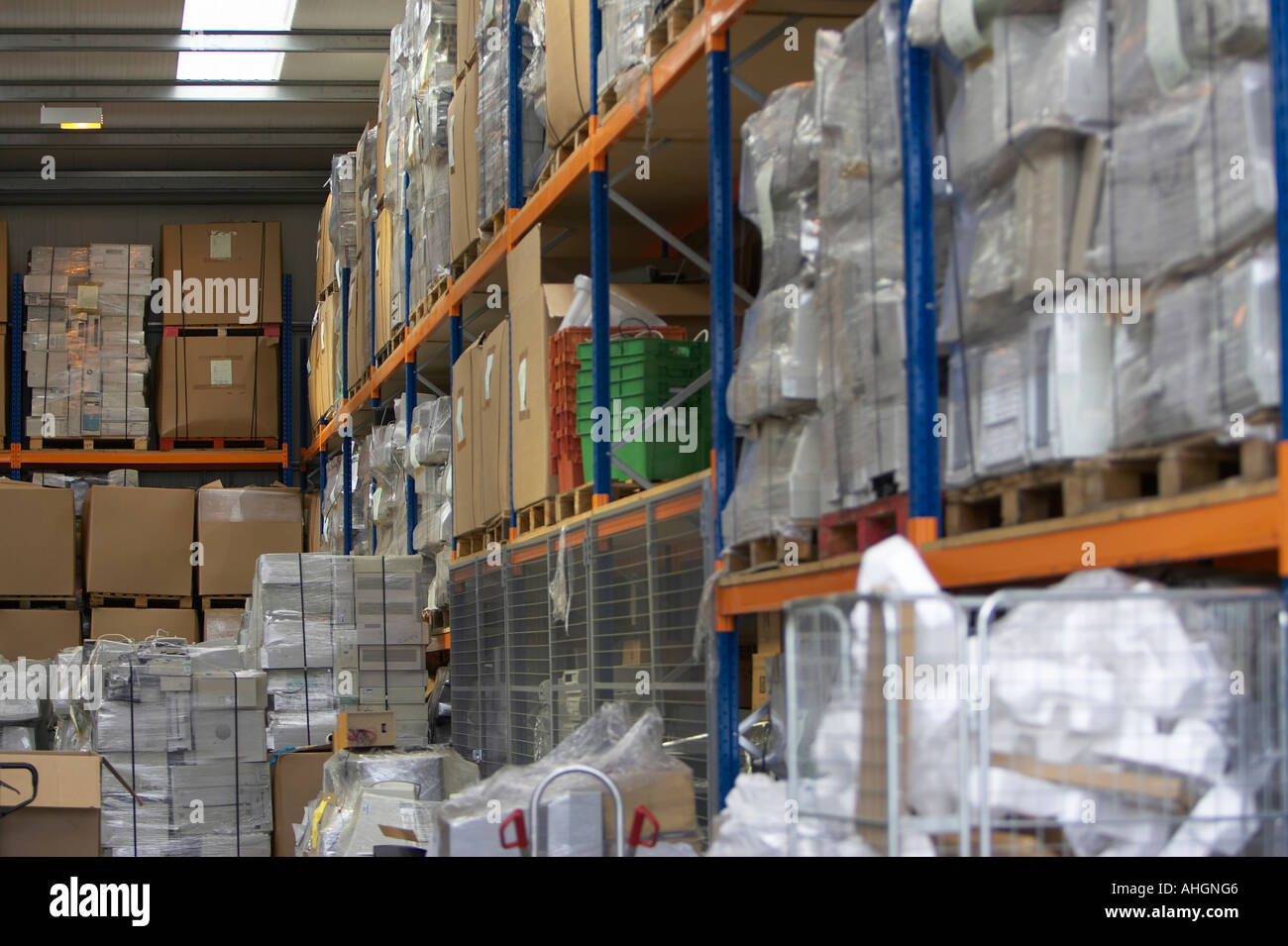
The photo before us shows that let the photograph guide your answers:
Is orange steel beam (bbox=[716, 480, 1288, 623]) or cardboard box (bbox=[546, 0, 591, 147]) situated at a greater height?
cardboard box (bbox=[546, 0, 591, 147])

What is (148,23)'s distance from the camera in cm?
1288

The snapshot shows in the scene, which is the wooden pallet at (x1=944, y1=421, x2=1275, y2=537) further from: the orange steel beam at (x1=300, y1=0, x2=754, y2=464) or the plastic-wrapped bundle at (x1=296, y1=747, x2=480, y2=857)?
the plastic-wrapped bundle at (x1=296, y1=747, x2=480, y2=857)

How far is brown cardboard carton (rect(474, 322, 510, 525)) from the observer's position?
7715mm

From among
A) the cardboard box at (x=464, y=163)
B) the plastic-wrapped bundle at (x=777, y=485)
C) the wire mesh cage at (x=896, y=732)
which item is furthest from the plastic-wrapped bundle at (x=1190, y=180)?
the cardboard box at (x=464, y=163)

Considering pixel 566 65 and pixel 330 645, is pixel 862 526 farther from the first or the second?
pixel 330 645

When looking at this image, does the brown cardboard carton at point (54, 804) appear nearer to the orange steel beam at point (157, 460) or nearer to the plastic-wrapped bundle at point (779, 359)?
the plastic-wrapped bundle at point (779, 359)

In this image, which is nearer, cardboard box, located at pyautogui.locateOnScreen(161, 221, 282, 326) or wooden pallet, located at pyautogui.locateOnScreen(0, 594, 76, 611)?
wooden pallet, located at pyautogui.locateOnScreen(0, 594, 76, 611)

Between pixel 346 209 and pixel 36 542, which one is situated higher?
pixel 346 209

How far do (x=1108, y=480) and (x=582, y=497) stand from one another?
365cm

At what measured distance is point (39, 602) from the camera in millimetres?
13883

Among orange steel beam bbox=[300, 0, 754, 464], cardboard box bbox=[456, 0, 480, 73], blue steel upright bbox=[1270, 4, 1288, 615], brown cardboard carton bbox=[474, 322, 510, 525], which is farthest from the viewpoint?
cardboard box bbox=[456, 0, 480, 73]

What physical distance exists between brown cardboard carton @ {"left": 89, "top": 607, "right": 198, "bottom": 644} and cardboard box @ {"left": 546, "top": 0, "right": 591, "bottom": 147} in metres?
8.10

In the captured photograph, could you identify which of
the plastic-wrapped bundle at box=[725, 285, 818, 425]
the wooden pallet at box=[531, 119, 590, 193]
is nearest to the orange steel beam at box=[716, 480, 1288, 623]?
the plastic-wrapped bundle at box=[725, 285, 818, 425]

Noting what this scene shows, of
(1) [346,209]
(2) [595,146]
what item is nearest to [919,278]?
(2) [595,146]
